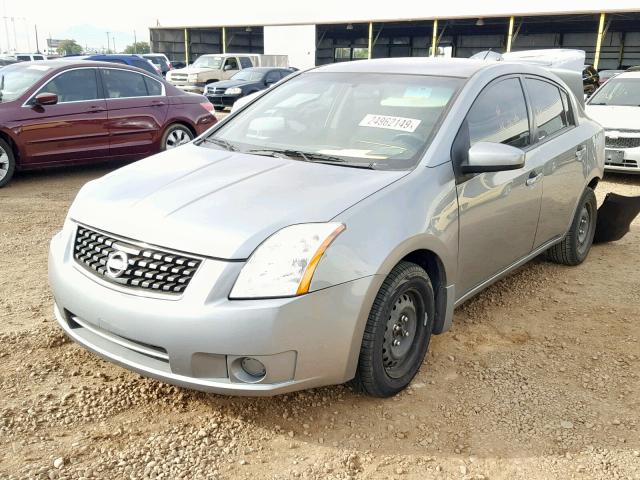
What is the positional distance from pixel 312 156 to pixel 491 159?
946 mm

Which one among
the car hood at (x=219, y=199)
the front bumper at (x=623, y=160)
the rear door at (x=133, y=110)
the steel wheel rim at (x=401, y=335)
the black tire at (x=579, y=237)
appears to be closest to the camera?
the car hood at (x=219, y=199)

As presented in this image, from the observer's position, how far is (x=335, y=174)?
3090 millimetres

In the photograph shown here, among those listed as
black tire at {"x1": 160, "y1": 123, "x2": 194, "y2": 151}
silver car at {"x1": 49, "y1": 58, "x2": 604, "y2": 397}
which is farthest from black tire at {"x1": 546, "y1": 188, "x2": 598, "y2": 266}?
black tire at {"x1": 160, "y1": 123, "x2": 194, "y2": 151}

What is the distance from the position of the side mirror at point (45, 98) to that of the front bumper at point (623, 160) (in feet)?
24.0

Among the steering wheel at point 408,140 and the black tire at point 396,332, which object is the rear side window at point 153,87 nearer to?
the steering wheel at point 408,140

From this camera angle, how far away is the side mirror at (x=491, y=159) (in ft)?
10.6

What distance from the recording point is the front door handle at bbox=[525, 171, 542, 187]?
3932 mm

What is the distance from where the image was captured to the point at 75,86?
26.0 feet

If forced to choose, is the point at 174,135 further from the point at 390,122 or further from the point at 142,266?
the point at 142,266

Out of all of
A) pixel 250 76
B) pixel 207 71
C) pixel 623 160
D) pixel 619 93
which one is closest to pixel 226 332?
pixel 623 160

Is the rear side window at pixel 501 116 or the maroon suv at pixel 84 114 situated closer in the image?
the rear side window at pixel 501 116

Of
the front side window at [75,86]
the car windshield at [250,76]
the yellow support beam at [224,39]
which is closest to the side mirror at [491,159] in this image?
the front side window at [75,86]

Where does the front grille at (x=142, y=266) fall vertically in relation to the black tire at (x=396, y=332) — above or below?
above

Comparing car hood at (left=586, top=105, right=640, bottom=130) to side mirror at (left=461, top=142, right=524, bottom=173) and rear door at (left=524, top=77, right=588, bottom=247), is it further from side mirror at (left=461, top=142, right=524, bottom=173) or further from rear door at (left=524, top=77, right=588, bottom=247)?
side mirror at (left=461, top=142, right=524, bottom=173)
